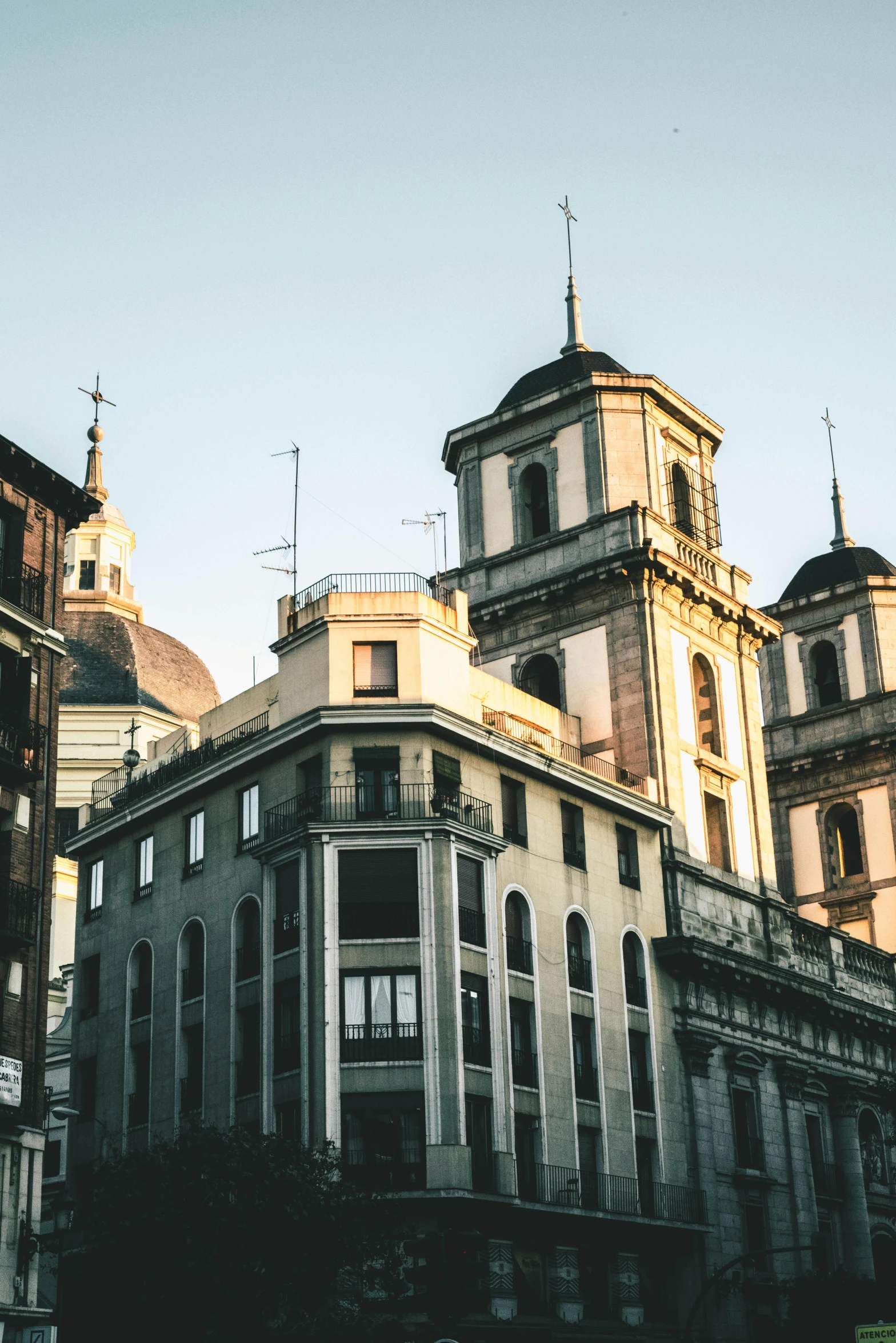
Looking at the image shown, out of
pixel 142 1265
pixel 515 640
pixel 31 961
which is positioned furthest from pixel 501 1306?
pixel 515 640

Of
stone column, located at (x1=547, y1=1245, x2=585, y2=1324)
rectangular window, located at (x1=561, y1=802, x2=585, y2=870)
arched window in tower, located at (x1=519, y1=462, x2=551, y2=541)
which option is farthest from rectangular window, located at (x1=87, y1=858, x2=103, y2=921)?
arched window in tower, located at (x1=519, y1=462, x2=551, y2=541)

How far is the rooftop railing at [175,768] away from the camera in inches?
2074

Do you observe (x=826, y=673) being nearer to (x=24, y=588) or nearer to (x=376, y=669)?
(x=376, y=669)

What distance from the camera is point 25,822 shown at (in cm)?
3997

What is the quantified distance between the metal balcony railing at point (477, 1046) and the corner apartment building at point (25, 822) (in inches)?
436

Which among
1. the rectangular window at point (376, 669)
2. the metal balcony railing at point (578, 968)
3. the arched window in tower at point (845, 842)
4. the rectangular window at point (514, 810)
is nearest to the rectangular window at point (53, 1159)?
the metal balcony railing at point (578, 968)

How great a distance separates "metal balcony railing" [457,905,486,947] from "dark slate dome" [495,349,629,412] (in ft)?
74.2

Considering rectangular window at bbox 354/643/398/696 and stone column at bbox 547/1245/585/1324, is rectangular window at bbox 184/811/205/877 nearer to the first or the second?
rectangular window at bbox 354/643/398/696

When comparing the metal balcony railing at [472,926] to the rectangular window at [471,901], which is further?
the rectangular window at [471,901]

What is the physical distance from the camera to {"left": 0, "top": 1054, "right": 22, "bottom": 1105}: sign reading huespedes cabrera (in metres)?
36.9

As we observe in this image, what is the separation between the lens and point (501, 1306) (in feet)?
147

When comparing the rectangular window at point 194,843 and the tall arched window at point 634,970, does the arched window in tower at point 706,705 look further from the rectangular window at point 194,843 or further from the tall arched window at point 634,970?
the rectangular window at point 194,843

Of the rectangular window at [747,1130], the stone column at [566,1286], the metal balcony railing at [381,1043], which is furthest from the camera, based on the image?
the rectangular window at [747,1130]

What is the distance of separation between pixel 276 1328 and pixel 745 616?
32501mm
